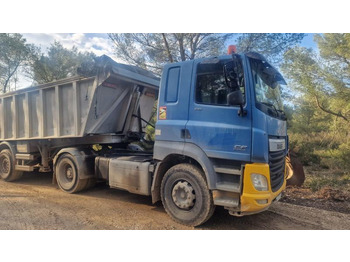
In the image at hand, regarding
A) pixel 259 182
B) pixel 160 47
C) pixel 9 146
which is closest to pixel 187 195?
pixel 259 182

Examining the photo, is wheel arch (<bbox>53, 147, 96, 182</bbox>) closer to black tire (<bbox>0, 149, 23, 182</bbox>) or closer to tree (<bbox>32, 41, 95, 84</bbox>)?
black tire (<bbox>0, 149, 23, 182</bbox>)

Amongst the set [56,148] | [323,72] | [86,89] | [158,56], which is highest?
[158,56]

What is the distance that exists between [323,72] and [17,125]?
9909mm

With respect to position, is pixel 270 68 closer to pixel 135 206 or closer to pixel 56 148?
pixel 135 206

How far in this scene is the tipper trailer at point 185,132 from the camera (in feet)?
10.8

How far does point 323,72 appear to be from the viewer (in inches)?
323

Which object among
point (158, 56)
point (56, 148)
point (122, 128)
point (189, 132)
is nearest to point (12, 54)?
point (158, 56)

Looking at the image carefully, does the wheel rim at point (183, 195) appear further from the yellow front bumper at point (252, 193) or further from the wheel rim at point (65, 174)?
the wheel rim at point (65, 174)

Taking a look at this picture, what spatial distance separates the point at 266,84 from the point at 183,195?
2216 mm

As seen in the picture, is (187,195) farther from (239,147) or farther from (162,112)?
(162,112)

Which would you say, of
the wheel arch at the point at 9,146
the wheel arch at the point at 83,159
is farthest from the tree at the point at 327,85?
the wheel arch at the point at 9,146

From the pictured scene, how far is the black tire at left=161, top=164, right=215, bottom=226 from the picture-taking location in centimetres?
354

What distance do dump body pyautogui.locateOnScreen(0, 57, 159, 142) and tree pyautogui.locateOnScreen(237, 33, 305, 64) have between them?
15.9 ft

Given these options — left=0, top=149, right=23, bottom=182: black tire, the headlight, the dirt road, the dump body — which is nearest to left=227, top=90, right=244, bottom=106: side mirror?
the headlight
